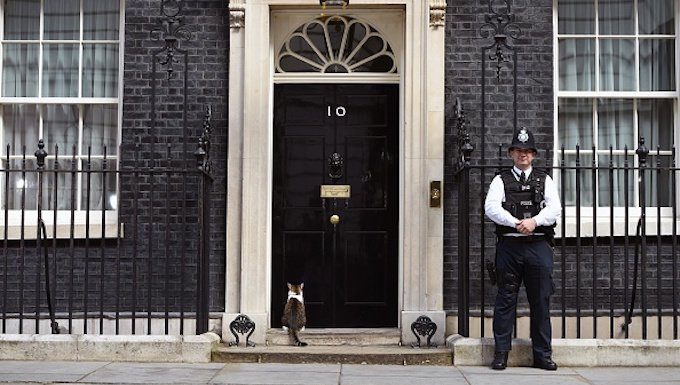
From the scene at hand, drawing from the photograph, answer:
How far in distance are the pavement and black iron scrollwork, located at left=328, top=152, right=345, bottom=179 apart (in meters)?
2.09

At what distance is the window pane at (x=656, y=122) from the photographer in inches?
385

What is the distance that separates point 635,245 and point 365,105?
2.87 m

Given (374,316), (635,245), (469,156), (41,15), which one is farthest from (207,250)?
(635,245)

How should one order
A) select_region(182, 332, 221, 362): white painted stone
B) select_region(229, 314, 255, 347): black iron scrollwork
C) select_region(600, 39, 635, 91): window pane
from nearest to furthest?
1. select_region(182, 332, 221, 362): white painted stone
2. select_region(229, 314, 255, 347): black iron scrollwork
3. select_region(600, 39, 635, 91): window pane

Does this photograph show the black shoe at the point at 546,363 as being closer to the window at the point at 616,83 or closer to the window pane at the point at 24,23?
the window at the point at 616,83

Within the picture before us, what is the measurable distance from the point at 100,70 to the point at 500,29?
3.95 metres

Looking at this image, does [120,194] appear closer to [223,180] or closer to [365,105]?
[223,180]

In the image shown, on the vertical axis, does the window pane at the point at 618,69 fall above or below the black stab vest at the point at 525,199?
above

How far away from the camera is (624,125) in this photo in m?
9.77

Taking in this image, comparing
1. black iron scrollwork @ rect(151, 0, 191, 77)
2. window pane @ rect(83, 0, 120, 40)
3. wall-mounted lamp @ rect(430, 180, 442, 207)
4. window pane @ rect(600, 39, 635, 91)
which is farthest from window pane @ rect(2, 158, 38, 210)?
window pane @ rect(600, 39, 635, 91)

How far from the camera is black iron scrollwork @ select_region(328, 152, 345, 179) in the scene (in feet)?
31.3

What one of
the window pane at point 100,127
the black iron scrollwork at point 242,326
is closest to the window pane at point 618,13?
the black iron scrollwork at point 242,326

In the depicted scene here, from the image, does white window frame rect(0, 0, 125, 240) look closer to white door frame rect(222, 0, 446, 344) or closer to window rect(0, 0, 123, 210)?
window rect(0, 0, 123, 210)

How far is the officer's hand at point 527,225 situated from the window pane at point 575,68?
251cm
